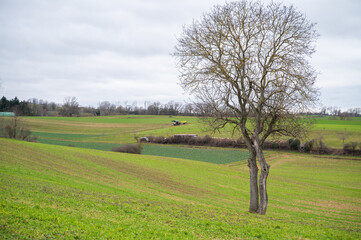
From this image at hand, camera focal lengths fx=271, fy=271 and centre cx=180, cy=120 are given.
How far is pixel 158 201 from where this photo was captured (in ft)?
55.9

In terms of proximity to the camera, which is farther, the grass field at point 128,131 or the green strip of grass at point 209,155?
the grass field at point 128,131

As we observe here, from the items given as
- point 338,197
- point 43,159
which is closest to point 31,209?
point 43,159

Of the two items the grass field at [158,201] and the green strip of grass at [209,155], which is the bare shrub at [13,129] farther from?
the grass field at [158,201]

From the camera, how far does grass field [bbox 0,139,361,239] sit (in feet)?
30.9

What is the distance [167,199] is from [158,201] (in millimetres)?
2946

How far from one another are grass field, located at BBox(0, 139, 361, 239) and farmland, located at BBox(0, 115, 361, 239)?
4 centimetres

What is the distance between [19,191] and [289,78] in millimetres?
15536

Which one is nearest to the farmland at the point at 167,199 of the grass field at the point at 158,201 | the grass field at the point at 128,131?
the grass field at the point at 158,201

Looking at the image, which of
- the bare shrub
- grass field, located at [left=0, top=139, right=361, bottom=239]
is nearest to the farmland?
grass field, located at [left=0, top=139, right=361, bottom=239]

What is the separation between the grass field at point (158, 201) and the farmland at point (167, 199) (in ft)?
0.13

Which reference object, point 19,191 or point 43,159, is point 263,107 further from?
point 43,159

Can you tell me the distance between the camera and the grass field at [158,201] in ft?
30.9

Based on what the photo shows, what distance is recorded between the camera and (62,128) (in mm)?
105812

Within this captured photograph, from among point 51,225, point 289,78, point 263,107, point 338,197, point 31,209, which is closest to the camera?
point 51,225
